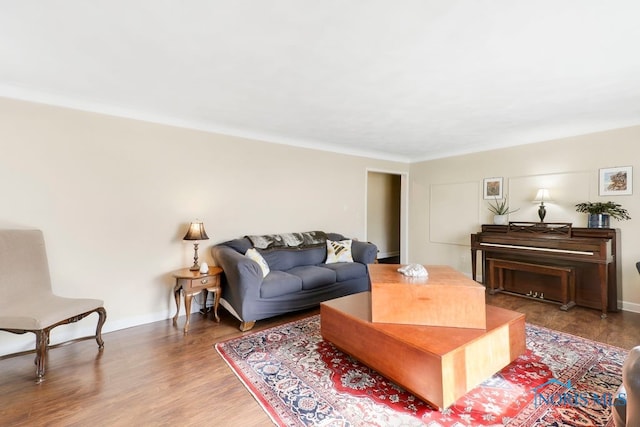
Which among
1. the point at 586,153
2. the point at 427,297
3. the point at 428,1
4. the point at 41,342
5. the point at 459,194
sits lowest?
the point at 41,342

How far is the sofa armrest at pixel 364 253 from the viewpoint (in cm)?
407

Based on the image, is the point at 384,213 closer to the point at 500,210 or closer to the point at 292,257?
the point at 500,210

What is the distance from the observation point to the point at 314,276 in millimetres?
3439

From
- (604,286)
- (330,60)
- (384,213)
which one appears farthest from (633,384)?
(384,213)

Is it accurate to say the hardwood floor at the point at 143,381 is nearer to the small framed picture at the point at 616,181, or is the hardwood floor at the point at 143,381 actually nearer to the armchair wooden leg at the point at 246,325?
the armchair wooden leg at the point at 246,325

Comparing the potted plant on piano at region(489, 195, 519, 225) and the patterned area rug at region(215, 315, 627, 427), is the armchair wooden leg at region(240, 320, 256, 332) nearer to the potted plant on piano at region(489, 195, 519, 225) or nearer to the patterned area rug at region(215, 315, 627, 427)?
the patterned area rug at region(215, 315, 627, 427)

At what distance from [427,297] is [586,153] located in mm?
3442

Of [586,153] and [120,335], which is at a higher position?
[586,153]

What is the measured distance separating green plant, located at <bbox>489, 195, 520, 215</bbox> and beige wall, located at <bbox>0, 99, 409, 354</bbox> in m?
3.36

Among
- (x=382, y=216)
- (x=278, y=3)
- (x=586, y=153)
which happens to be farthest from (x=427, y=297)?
(x=382, y=216)

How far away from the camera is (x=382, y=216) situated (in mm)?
6957

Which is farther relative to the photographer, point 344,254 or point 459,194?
point 459,194

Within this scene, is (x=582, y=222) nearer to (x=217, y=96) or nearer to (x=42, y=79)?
(x=217, y=96)

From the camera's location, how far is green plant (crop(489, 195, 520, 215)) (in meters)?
4.44
